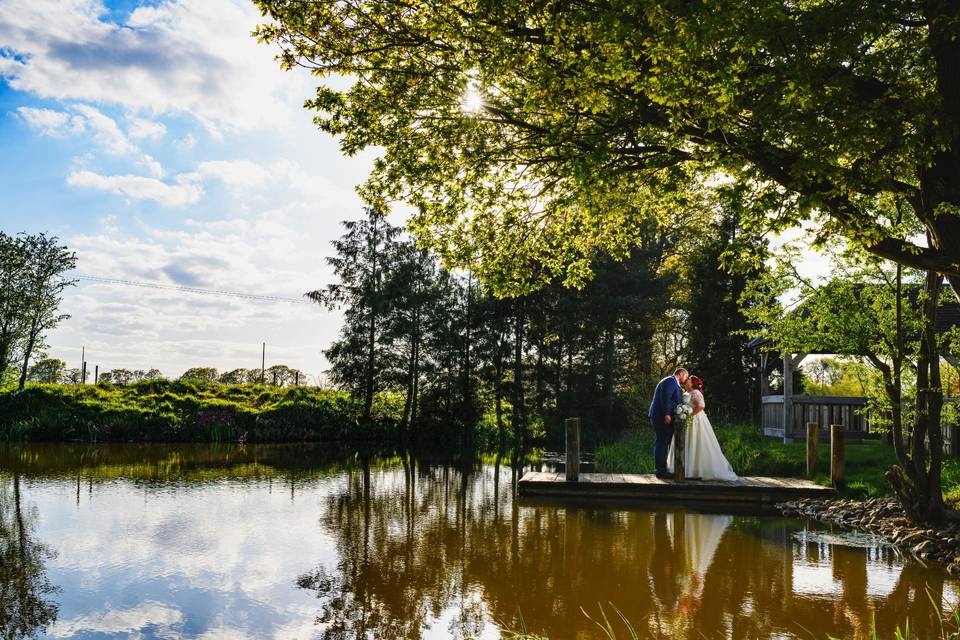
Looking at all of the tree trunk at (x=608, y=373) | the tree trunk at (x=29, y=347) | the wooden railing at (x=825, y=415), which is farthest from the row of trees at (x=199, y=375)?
the wooden railing at (x=825, y=415)

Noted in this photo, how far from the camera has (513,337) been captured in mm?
32500

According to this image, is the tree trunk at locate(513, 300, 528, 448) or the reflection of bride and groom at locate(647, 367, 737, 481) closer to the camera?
the reflection of bride and groom at locate(647, 367, 737, 481)

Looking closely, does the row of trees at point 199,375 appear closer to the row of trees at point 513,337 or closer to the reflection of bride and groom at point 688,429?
the row of trees at point 513,337

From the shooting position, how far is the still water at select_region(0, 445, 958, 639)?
6324 mm

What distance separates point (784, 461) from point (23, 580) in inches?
614

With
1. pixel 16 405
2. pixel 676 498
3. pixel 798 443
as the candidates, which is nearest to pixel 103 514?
pixel 676 498

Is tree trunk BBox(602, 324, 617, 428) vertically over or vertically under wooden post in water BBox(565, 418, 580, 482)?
over

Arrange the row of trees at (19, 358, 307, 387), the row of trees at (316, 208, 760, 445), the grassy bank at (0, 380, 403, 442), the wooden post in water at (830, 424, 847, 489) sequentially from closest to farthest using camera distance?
1. the wooden post in water at (830, 424, 847, 489)
2. the grassy bank at (0, 380, 403, 442)
3. the row of trees at (316, 208, 760, 445)
4. the row of trees at (19, 358, 307, 387)

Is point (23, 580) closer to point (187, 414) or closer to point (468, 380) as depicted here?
point (187, 414)

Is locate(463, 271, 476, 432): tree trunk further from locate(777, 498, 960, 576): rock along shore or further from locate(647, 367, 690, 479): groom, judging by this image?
locate(777, 498, 960, 576): rock along shore

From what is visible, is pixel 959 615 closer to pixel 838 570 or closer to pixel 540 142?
pixel 838 570

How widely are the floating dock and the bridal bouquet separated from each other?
1270 mm

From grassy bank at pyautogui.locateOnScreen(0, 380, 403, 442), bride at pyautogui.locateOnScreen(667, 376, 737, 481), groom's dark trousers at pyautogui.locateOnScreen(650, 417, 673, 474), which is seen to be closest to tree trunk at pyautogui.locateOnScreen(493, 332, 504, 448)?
grassy bank at pyautogui.locateOnScreen(0, 380, 403, 442)

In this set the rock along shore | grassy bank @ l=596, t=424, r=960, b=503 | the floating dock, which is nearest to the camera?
the rock along shore
